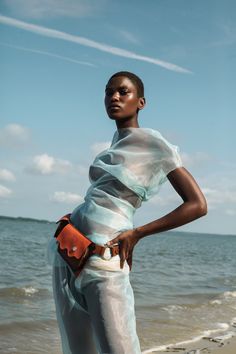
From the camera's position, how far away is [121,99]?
254 centimetres

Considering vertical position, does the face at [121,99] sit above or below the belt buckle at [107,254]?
above

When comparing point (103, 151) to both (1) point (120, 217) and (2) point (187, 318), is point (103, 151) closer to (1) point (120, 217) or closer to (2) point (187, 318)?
(1) point (120, 217)

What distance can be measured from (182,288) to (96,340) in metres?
13.0

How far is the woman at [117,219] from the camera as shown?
7.53 feet

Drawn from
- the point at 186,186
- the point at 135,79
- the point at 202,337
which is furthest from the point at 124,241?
the point at 202,337

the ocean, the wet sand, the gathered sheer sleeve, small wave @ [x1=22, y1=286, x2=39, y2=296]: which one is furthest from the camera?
small wave @ [x1=22, y1=286, x2=39, y2=296]

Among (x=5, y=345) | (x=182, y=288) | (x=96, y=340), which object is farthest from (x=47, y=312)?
(x=96, y=340)

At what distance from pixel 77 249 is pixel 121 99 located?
763 mm

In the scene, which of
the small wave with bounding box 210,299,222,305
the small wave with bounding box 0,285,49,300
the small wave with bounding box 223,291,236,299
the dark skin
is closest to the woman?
the dark skin

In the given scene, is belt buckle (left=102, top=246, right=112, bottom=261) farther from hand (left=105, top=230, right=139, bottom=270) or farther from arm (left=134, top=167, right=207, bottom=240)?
arm (left=134, top=167, right=207, bottom=240)

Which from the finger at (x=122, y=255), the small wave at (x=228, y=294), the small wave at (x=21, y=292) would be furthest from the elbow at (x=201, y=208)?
the small wave at (x=228, y=294)

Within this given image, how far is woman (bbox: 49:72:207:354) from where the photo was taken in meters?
2.29

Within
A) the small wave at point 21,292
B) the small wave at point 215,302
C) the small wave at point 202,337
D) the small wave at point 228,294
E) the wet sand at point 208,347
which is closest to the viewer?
the wet sand at point 208,347

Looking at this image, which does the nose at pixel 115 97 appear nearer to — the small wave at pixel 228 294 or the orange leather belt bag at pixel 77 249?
the orange leather belt bag at pixel 77 249
